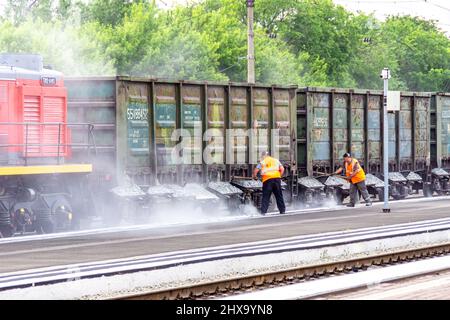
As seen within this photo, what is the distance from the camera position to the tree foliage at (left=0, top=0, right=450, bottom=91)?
2195 inches

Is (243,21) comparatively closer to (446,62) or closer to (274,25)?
(274,25)

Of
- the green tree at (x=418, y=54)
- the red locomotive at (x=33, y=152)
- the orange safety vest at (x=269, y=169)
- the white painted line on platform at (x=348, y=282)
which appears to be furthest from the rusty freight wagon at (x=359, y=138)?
the green tree at (x=418, y=54)

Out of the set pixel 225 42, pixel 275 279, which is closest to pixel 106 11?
pixel 225 42

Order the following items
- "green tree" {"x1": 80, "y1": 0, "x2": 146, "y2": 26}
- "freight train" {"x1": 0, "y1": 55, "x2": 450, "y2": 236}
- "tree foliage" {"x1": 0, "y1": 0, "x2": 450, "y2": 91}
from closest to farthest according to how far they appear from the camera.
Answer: "freight train" {"x1": 0, "y1": 55, "x2": 450, "y2": 236} < "tree foliage" {"x1": 0, "y1": 0, "x2": 450, "y2": 91} < "green tree" {"x1": 80, "y1": 0, "x2": 146, "y2": 26}

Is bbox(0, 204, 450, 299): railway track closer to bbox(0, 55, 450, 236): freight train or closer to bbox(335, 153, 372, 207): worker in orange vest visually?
bbox(0, 55, 450, 236): freight train

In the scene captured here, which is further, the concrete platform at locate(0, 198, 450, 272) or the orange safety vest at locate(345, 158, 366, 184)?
the orange safety vest at locate(345, 158, 366, 184)

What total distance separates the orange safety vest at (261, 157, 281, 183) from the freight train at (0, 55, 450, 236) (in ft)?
3.01

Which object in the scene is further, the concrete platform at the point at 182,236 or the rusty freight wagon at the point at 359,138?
the rusty freight wagon at the point at 359,138

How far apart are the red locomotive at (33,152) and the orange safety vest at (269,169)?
609 centimetres

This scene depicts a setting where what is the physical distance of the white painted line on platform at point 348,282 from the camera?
45.7ft

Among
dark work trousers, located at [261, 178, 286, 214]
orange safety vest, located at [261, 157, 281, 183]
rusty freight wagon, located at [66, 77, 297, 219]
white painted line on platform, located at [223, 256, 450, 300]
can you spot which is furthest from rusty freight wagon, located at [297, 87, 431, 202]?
white painted line on platform, located at [223, 256, 450, 300]

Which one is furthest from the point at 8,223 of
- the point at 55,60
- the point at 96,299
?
the point at 55,60

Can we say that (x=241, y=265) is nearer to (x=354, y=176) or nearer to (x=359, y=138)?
(x=354, y=176)

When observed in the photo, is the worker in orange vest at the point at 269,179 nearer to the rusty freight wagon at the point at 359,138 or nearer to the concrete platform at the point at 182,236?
the concrete platform at the point at 182,236
